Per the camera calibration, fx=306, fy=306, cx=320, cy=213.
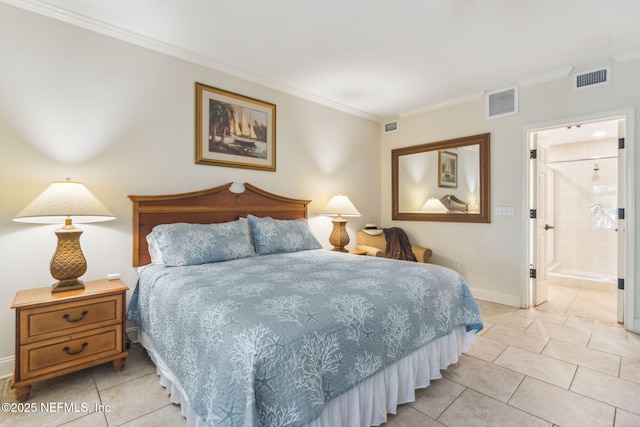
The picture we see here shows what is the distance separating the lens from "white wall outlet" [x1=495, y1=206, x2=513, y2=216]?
361 cm

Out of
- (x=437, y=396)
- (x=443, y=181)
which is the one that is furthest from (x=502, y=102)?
(x=437, y=396)

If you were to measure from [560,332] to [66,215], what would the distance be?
4.07m

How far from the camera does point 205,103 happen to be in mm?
2998

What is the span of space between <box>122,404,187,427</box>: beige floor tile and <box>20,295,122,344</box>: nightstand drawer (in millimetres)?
720

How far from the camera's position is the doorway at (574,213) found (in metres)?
3.59

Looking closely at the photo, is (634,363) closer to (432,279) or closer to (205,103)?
(432,279)

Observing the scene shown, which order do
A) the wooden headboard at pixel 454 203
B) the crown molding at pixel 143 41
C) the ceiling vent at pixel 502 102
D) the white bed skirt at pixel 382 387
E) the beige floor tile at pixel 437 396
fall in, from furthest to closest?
1. the wooden headboard at pixel 454 203
2. the ceiling vent at pixel 502 102
3. the crown molding at pixel 143 41
4. the beige floor tile at pixel 437 396
5. the white bed skirt at pixel 382 387

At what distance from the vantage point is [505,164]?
3664 millimetres

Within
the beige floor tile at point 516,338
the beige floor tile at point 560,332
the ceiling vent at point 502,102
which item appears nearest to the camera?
the beige floor tile at point 516,338

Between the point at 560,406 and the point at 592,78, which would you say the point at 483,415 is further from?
the point at 592,78

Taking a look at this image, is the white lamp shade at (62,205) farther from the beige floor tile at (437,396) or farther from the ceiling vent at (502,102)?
the ceiling vent at (502,102)

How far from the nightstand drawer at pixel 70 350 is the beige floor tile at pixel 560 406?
2.57 meters

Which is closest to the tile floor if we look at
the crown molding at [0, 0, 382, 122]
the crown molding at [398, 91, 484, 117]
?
the crown molding at [0, 0, 382, 122]

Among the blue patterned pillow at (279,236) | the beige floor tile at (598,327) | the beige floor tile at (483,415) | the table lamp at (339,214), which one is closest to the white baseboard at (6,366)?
the blue patterned pillow at (279,236)
